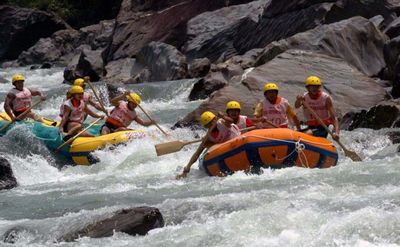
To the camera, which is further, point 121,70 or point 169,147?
point 121,70

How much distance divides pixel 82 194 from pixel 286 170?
2523mm

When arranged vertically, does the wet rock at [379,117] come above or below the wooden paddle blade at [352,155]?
below

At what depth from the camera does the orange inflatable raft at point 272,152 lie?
1019cm

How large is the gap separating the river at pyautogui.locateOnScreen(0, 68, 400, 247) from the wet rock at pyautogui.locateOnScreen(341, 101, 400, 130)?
1.31 feet

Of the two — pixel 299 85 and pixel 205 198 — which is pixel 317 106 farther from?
pixel 299 85

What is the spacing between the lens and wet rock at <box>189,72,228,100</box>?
60.8 ft

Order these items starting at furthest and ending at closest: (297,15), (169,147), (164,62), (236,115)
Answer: (297,15) < (164,62) < (169,147) < (236,115)

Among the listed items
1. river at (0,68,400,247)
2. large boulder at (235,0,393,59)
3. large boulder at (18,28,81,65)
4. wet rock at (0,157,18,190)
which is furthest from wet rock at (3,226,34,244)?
large boulder at (18,28,81,65)

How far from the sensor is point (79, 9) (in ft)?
140

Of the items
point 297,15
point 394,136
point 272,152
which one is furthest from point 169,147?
point 297,15

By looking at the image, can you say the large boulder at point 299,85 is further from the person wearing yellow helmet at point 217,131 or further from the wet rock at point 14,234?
the wet rock at point 14,234

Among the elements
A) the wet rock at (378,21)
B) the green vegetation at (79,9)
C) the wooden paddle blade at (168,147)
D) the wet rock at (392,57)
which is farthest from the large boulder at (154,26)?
the wooden paddle blade at (168,147)

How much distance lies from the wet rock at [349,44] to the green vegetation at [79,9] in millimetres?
23066

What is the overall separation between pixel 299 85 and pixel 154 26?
14.1 metres
